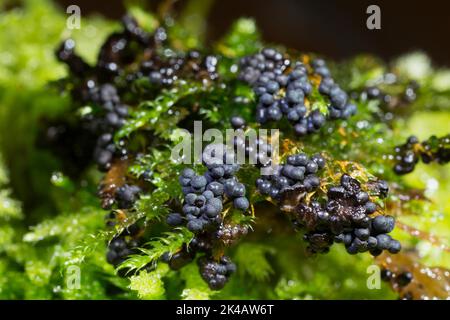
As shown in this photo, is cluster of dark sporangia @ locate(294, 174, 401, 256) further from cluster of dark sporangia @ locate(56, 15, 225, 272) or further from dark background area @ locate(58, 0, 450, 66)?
dark background area @ locate(58, 0, 450, 66)

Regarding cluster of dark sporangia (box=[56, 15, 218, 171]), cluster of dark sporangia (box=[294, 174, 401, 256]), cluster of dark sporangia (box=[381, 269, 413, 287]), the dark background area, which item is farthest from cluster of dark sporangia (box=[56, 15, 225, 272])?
the dark background area

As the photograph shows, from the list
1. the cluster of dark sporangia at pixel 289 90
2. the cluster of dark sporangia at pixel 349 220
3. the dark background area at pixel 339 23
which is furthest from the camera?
the dark background area at pixel 339 23

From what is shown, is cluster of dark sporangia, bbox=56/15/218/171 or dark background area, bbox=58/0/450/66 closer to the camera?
cluster of dark sporangia, bbox=56/15/218/171

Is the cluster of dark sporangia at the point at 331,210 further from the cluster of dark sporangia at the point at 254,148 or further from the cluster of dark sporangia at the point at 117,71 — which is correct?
the cluster of dark sporangia at the point at 117,71

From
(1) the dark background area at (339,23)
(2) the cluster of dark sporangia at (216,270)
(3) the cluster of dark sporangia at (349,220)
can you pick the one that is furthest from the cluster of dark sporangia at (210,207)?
(1) the dark background area at (339,23)

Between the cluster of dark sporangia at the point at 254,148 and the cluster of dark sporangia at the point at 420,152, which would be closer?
the cluster of dark sporangia at the point at 254,148

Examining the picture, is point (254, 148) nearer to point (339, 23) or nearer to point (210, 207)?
point (210, 207)

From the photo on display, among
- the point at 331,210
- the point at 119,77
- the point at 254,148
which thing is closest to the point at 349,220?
the point at 331,210
